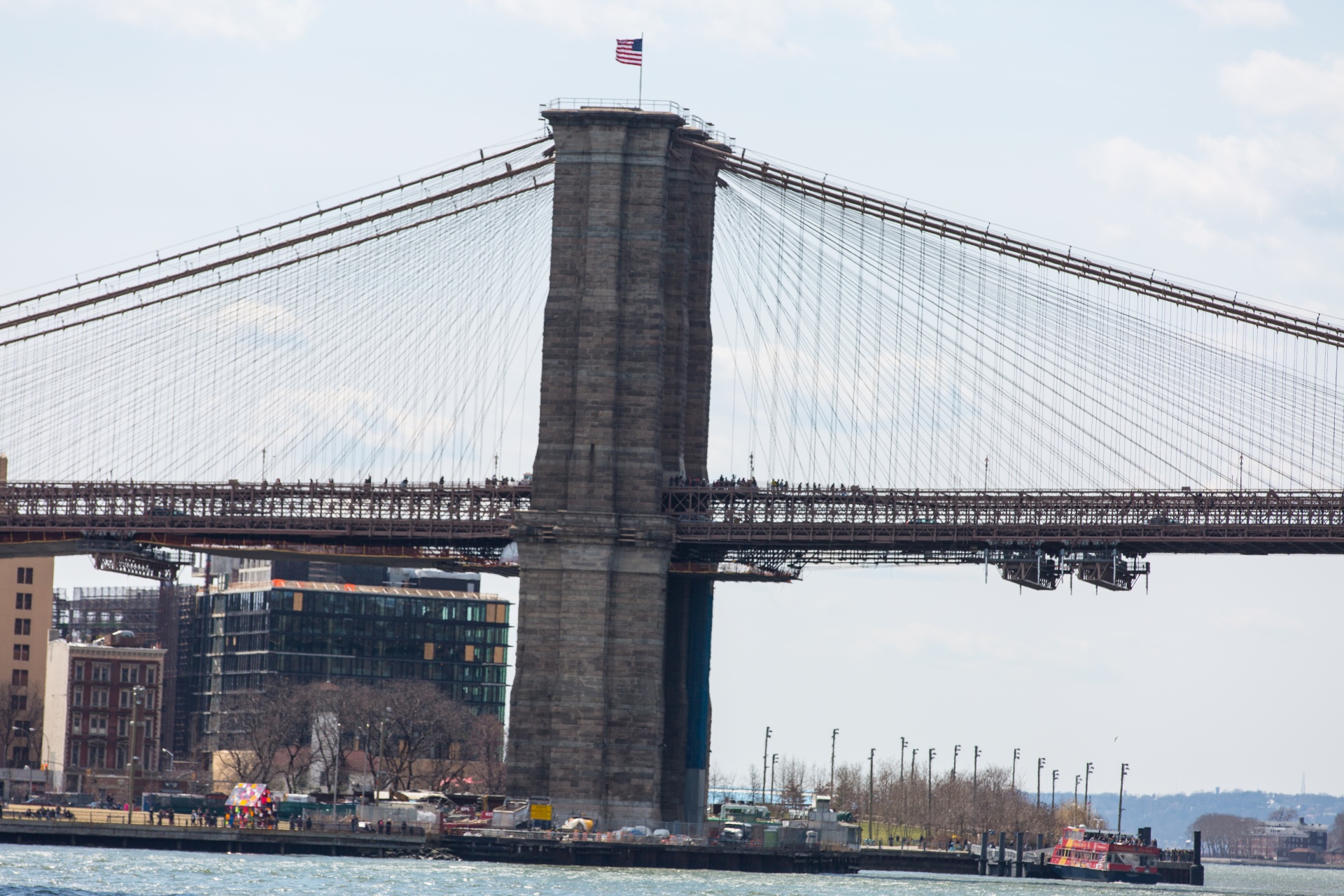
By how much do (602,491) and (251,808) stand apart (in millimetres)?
27725

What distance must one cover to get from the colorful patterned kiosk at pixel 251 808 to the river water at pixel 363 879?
23.5ft

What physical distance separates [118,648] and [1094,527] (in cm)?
11136

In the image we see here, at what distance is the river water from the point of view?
261ft

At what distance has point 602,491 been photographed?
333ft

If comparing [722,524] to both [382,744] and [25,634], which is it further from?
[25,634]

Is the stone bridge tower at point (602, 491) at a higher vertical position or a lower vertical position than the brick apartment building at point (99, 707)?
higher

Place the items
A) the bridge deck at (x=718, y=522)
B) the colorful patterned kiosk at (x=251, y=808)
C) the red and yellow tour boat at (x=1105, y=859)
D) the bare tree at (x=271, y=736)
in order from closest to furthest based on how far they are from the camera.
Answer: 1. the bridge deck at (x=718, y=522)
2. the colorful patterned kiosk at (x=251, y=808)
3. the red and yellow tour boat at (x=1105, y=859)
4. the bare tree at (x=271, y=736)

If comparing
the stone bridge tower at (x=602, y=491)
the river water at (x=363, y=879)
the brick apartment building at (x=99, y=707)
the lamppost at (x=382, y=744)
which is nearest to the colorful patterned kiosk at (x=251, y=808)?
the river water at (x=363, y=879)

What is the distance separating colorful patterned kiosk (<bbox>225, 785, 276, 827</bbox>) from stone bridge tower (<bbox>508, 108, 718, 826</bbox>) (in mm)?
18023

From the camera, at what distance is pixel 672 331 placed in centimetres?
10594

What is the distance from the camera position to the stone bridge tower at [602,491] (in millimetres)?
99812

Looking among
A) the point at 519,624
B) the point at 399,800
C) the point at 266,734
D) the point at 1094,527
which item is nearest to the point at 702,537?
the point at 519,624

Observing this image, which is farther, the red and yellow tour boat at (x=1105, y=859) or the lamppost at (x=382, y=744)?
the lamppost at (x=382, y=744)

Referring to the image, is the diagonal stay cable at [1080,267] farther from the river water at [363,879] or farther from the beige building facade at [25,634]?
the beige building facade at [25,634]
